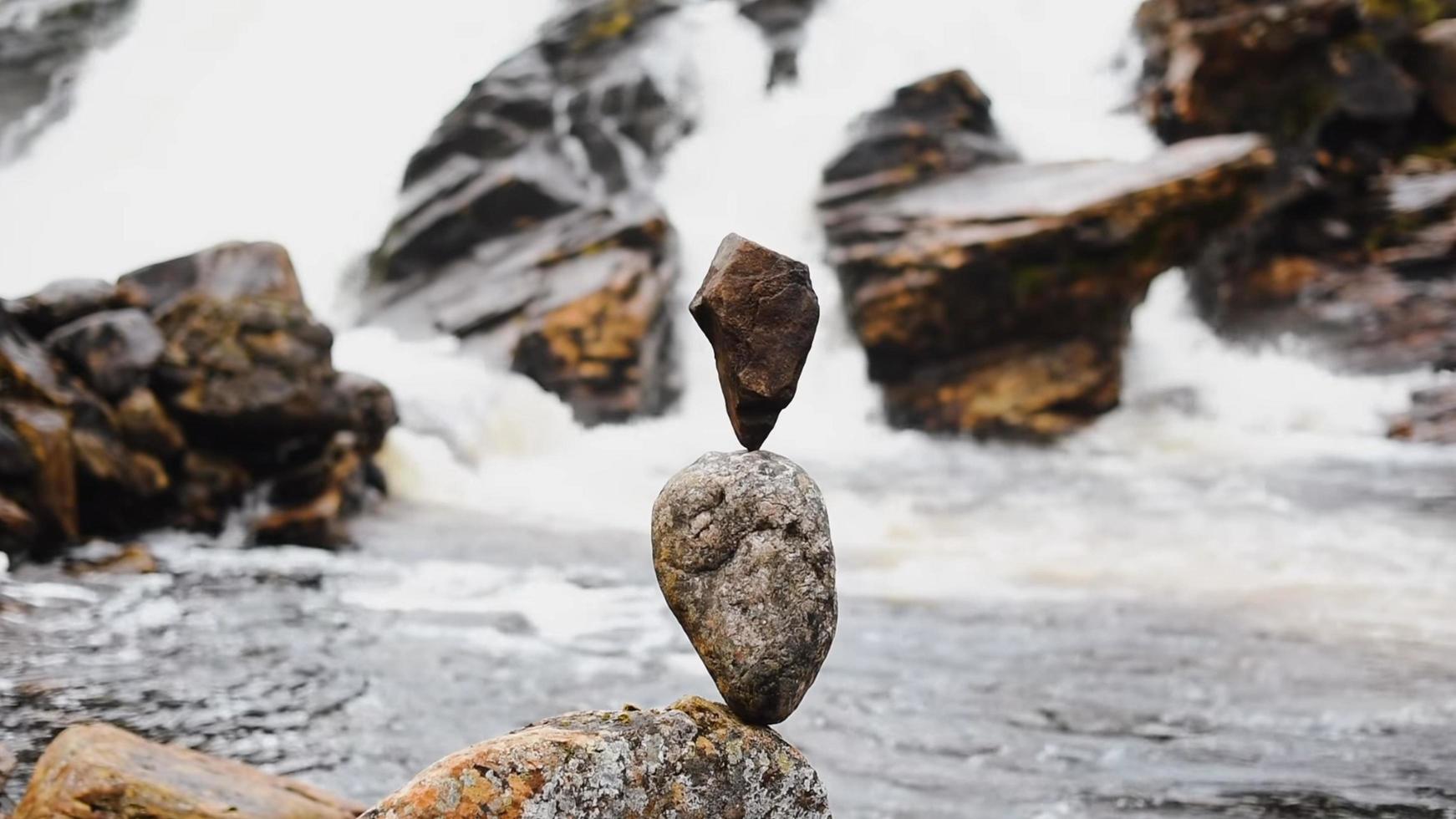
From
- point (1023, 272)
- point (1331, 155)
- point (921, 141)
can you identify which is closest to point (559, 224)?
point (921, 141)

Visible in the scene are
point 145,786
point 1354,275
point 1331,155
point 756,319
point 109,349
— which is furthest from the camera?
point 1331,155

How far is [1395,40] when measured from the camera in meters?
28.5

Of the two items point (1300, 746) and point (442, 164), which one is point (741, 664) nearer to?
point (1300, 746)

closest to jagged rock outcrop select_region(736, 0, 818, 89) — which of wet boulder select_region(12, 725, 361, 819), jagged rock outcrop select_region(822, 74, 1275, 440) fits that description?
jagged rock outcrop select_region(822, 74, 1275, 440)

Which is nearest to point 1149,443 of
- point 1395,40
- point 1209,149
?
point 1209,149

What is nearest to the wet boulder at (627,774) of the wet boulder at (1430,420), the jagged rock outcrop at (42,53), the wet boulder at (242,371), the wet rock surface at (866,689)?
the wet rock surface at (866,689)

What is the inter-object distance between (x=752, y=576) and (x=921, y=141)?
2409cm

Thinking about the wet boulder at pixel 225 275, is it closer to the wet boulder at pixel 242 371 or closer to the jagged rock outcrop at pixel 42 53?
the wet boulder at pixel 242 371

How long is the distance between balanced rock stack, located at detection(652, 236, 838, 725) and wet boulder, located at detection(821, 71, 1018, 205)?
22761mm

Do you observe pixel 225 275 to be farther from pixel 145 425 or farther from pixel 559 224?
pixel 559 224

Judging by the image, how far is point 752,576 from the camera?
4.57m

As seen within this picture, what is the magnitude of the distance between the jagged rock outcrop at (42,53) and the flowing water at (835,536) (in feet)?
3.07

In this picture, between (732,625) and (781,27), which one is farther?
(781,27)

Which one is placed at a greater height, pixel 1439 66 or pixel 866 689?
pixel 1439 66
